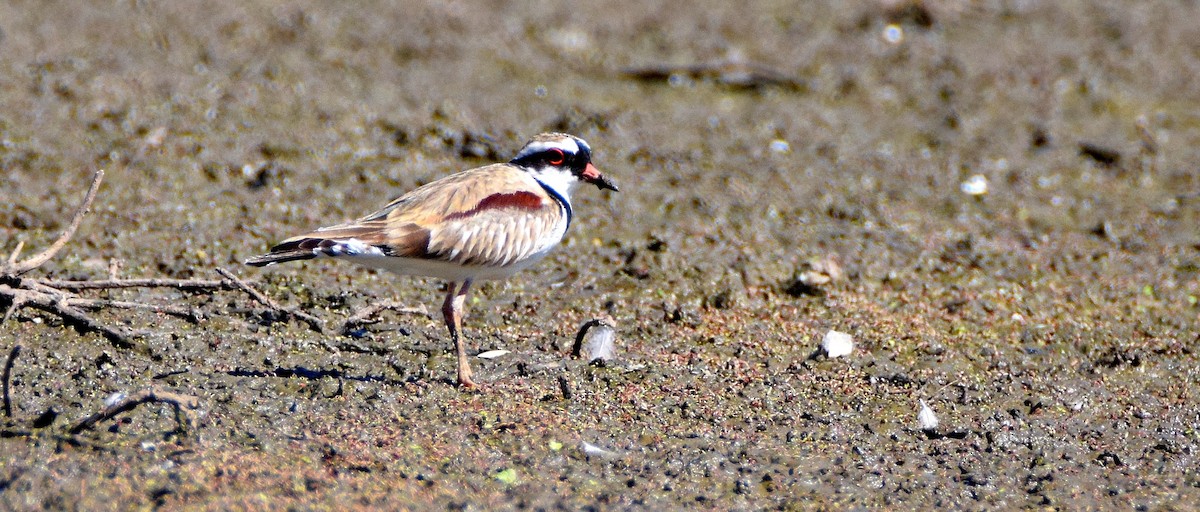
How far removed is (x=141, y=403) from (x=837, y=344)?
3.34 meters

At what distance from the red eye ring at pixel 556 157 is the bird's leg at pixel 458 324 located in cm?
86

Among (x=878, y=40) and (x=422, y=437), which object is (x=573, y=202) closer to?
(x=422, y=437)

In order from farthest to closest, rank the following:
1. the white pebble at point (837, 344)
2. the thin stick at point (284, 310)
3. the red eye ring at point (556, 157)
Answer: the red eye ring at point (556, 157), the white pebble at point (837, 344), the thin stick at point (284, 310)

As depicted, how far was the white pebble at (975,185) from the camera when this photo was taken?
8624 millimetres

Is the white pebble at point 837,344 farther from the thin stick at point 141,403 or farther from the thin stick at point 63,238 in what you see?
the thin stick at point 63,238

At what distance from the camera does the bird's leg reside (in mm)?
5423

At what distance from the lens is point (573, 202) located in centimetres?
796

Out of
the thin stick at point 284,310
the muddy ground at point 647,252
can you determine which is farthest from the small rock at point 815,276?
the thin stick at point 284,310

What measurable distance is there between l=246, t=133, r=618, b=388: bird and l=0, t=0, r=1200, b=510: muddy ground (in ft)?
1.51

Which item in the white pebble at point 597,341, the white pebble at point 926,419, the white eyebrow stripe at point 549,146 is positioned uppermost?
the white eyebrow stripe at point 549,146

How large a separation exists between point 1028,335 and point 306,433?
3.84 m

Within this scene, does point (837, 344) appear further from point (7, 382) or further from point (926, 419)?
point (7, 382)

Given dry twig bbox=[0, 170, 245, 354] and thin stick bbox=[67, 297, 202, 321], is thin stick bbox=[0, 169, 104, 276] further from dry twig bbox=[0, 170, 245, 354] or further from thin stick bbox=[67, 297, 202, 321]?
thin stick bbox=[67, 297, 202, 321]

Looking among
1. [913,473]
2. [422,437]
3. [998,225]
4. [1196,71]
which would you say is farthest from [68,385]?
[1196,71]
